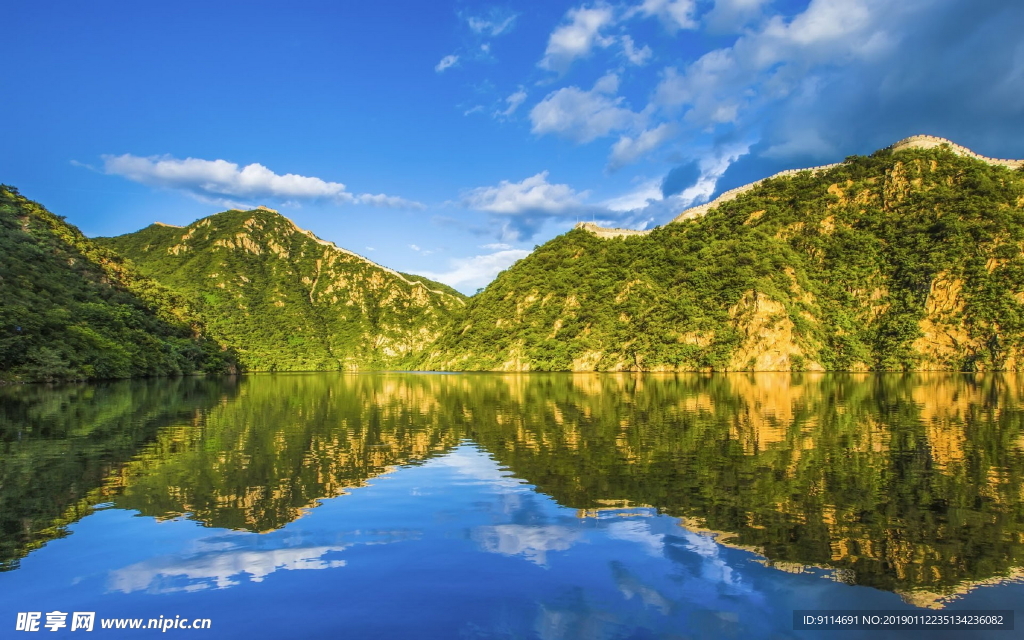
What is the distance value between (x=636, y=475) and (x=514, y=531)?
5929mm

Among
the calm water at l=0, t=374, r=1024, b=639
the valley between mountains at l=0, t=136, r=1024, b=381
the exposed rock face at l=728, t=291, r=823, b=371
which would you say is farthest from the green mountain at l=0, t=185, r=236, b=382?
the exposed rock face at l=728, t=291, r=823, b=371

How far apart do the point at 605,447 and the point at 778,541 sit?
10788mm

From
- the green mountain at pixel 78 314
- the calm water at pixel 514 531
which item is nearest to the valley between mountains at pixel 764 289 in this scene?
the green mountain at pixel 78 314

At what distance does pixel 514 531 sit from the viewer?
12.1m

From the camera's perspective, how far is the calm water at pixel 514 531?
27.8 ft

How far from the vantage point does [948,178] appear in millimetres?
131125

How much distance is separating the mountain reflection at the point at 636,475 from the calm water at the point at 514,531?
9cm

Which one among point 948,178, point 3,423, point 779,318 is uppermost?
point 948,178

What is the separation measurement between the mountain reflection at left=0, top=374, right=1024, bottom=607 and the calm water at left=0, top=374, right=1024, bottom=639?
9 cm

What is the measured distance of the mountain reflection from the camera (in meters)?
10.6

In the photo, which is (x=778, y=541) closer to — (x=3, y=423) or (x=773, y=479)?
(x=773, y=479)

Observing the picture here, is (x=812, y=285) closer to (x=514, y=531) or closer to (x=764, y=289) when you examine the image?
(x=764, y=289)

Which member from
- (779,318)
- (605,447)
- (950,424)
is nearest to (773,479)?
(605,447)

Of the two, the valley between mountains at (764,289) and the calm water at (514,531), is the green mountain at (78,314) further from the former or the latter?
the calm water at (514,531)
